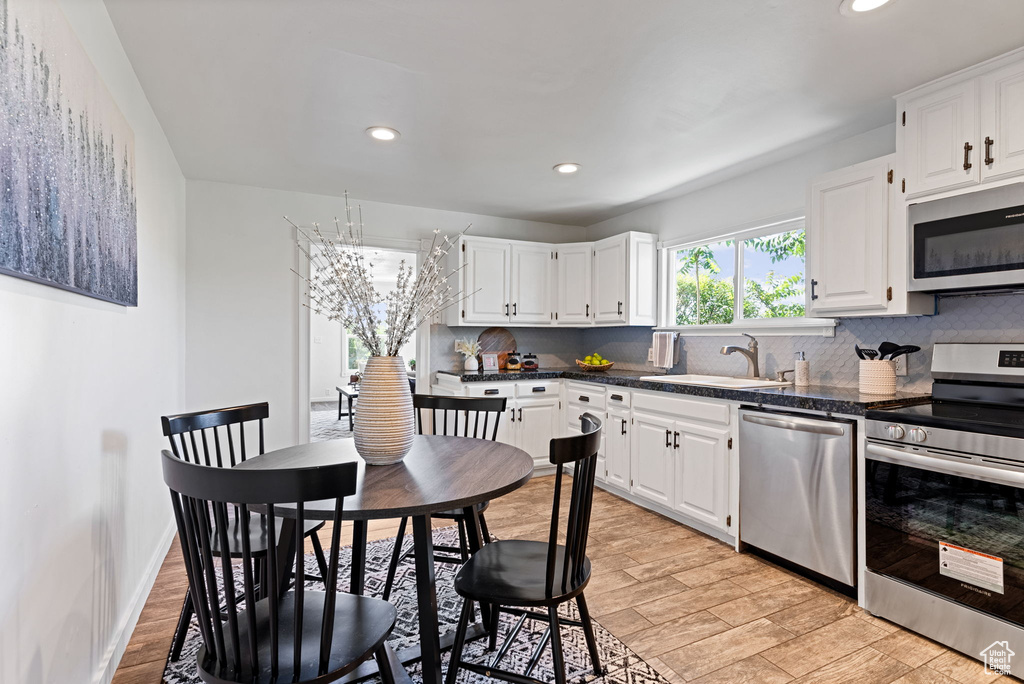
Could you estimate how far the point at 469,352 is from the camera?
479 cm

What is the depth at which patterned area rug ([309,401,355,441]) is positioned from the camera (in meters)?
6.76

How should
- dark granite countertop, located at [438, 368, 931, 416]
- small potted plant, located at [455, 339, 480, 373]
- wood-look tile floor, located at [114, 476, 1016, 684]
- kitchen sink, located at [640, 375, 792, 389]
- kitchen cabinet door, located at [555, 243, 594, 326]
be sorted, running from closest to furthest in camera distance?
wood-look tile floor, located at [114, 476, 1016, 684] < dark granite countertop, located at [438, 368, 931, 416] < kitchen sink, located at [640, 375, 792, 389] < small potted plant, located at [455, 339, 480, 373] < kitchen cabinet door, located at [555, 243, 594, 326]

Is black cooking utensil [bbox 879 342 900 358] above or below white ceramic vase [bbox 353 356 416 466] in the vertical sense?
above

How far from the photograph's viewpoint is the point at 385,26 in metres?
1.97

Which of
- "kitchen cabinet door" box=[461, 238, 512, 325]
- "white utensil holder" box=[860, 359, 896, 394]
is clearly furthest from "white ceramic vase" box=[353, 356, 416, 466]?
"kitchen cabinet door" box=[461, 238, 512, 325]

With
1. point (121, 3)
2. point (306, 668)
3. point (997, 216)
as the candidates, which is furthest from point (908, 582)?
point (121, 3)

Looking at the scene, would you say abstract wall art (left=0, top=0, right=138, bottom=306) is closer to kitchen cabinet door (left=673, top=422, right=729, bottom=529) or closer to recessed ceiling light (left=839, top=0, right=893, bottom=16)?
recessed ceiling light (left=839, top=0, right=893, bottom=16)

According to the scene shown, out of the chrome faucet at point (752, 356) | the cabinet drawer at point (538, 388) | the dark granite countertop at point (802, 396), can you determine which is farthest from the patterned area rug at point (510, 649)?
the chrome faucet at point (752, 356)

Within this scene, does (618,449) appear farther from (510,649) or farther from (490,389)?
(510,649)

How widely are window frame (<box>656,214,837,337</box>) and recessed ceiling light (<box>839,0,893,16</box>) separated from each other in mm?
1413

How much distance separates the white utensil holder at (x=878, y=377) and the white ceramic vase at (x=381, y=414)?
2.40m

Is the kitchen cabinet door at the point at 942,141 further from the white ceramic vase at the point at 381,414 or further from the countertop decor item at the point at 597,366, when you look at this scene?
the countertop decor item at the point at 597,366

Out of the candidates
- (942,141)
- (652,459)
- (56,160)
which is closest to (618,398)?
(652,459)

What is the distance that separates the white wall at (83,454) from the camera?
4.00 ft
